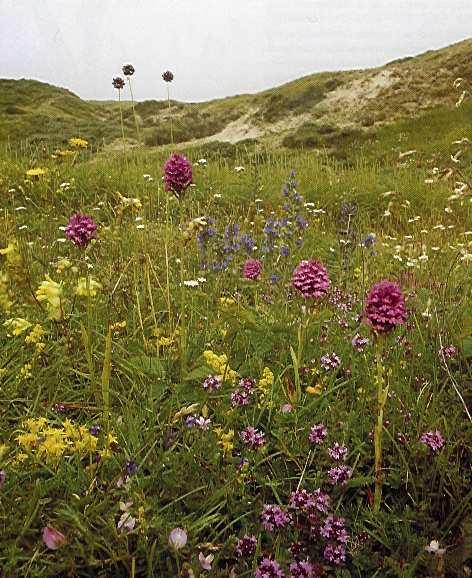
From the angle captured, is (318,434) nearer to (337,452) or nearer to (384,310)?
(337,452)

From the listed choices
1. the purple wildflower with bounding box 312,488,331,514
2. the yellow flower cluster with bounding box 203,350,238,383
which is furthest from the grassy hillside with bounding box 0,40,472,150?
the purple wildflower with bounding box 312,488,331,514

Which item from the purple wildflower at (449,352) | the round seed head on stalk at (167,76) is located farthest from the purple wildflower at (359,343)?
the round seed head on stalk at (167,76)

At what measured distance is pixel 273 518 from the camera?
1562 mm

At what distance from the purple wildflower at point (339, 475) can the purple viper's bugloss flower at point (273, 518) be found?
0.19m

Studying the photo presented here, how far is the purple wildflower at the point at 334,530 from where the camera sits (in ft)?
5.01

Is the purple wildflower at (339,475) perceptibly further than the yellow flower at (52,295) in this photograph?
No

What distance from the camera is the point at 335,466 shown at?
1.75 m

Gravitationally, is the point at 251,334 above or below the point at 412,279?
above

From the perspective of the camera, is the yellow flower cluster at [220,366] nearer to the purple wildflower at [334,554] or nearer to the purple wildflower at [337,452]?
the purple wildflower at [337,452]

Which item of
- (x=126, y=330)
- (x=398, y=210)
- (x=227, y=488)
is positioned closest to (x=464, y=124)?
(x=398, y=210)

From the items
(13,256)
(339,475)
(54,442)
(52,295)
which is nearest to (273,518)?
(339,475)

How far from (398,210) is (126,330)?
19.7 feet

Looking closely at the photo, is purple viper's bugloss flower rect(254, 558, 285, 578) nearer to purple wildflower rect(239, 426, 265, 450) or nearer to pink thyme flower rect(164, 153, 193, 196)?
purple wildflower rect(239, 426, 265, 450)

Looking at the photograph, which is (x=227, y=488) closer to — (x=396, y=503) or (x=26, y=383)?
(x=396, y=503)
